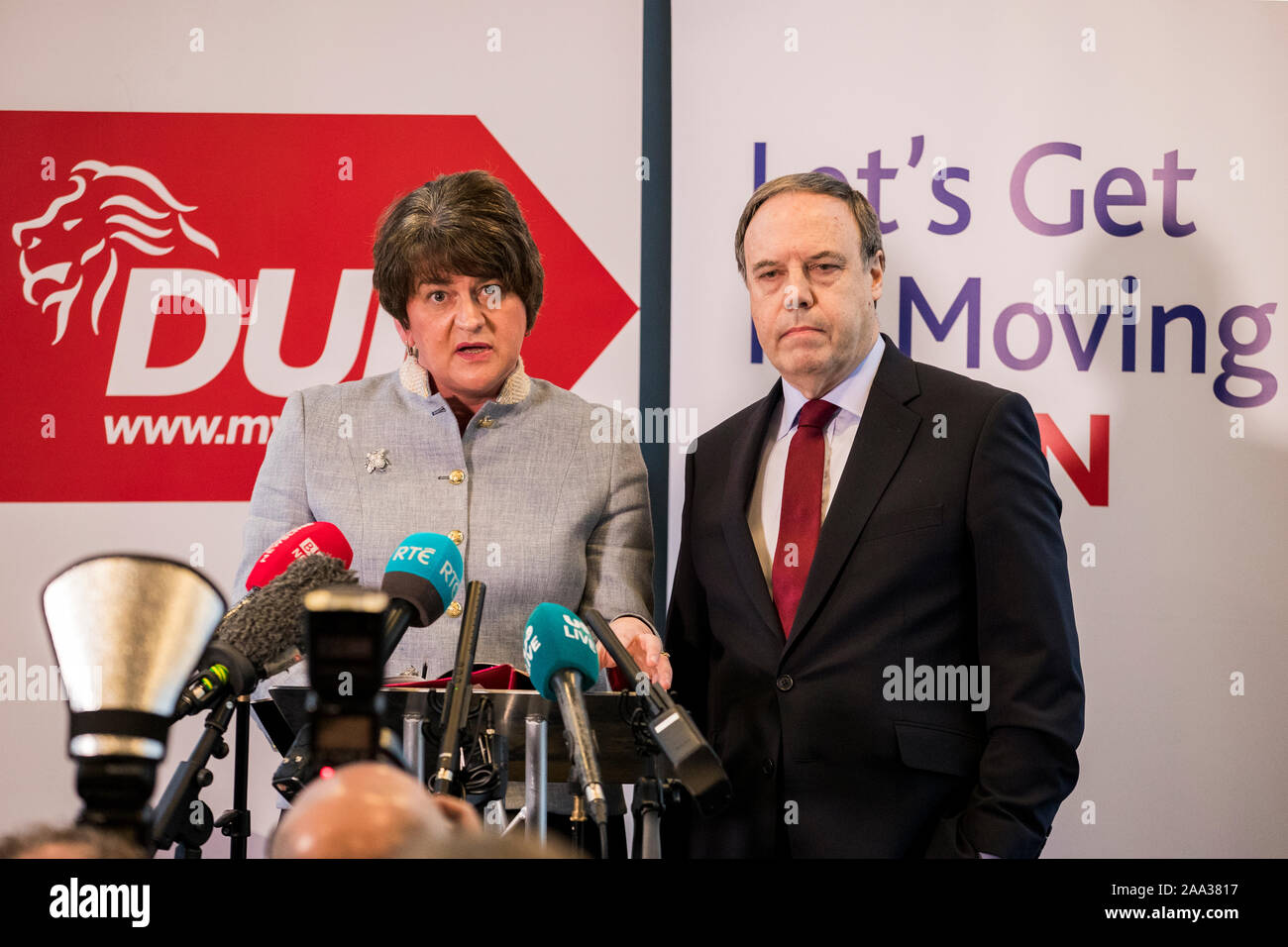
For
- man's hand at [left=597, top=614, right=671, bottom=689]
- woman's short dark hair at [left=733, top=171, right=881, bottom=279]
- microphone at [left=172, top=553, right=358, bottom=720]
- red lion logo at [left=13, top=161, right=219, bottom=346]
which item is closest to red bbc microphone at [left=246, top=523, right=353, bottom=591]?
microphone at [left=172, top=553, right=358, bottom=720]

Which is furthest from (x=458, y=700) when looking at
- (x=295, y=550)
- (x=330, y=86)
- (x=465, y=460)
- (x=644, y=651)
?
(x=330, y=86)

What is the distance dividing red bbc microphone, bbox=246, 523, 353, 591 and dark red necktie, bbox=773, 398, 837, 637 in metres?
0.89

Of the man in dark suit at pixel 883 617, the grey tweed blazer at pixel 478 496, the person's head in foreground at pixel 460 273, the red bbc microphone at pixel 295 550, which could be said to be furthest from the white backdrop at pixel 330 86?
the red bbc microphone at pixel 295 550

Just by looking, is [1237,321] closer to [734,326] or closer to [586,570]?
[734,326]

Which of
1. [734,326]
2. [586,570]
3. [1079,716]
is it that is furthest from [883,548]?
[734,326]

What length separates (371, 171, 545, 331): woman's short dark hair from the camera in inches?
91.5

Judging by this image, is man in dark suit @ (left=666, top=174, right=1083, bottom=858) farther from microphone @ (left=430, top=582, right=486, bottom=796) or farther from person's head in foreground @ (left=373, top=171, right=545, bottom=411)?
microphone @ (left=430, top=582, right=486, bottom=796)

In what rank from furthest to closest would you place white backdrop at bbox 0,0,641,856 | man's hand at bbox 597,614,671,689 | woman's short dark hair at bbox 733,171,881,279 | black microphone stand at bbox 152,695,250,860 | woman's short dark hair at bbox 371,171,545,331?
white backdrop at bbox 0,0,641,856
woman's short dark hair at bbox 733,171,881,279
woman's short dark hair at bbox 371,171,545,331
man's hand at bbox 597,614,671,689
black microphone stand at bbox 152,695,250,860

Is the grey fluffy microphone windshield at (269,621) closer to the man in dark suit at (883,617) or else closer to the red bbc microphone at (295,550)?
the red bbc microphone at (295,550)

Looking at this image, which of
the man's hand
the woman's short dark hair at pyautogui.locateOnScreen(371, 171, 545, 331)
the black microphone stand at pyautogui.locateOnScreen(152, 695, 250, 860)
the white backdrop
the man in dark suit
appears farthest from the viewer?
the white backdrop

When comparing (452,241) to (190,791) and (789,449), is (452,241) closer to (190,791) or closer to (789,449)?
(789,449)

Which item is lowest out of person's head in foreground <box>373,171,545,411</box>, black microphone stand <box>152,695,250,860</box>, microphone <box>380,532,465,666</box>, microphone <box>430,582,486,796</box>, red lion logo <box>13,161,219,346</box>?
black microphone stand <box>152,695,250,860</box>

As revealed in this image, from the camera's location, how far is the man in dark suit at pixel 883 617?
206cm

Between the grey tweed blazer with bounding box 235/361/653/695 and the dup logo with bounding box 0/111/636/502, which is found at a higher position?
the dup logo with bounding box 0/111/636/502
